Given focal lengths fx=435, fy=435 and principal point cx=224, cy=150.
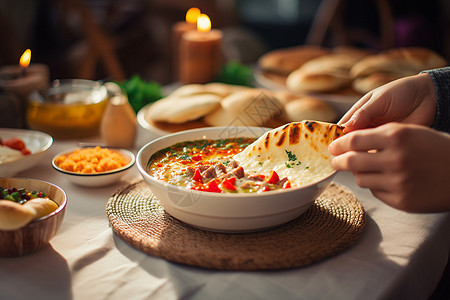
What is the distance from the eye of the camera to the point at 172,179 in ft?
4.48

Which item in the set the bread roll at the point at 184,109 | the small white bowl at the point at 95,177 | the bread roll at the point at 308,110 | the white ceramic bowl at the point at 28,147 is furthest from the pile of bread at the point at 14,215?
the bread roll at the point at 308,110

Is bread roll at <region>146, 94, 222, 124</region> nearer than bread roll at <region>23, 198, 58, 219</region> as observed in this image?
No

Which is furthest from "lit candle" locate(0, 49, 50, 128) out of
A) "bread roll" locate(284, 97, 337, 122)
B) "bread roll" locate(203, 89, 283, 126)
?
"bread roll" locate(284, 97, 337, 122)

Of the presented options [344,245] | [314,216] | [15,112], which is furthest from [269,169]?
[15,112]

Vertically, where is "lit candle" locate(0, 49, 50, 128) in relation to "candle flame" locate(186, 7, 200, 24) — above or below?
below

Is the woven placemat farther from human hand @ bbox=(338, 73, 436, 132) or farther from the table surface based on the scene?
human hand @ bbox=(338, 73, 436, 132)

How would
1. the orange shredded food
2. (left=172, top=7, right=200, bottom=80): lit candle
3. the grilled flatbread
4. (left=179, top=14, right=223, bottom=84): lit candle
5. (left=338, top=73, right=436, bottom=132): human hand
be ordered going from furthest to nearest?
(left=172, top=7, right=200, bottom=80): lit candle, (left=179, top=14, right=223, bottom=84): lit candle, the orange shredded food, (left=338, top=73, right=436, bottom=132): human hand, the grilled flatbread

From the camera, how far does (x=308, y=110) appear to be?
7.22 feet

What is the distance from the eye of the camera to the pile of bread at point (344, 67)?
256 cm

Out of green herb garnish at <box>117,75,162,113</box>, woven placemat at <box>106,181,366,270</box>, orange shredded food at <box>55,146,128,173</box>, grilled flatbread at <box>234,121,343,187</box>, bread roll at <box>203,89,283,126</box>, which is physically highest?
grilled flatbread at <box>234,121,343,187</box>

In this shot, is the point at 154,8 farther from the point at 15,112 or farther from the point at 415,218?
the point at 415,218

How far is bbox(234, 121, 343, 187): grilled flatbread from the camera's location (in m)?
1.32

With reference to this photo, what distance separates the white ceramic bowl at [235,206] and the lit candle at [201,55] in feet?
5.84

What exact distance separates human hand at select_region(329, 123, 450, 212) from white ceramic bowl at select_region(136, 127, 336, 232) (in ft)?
0.42
